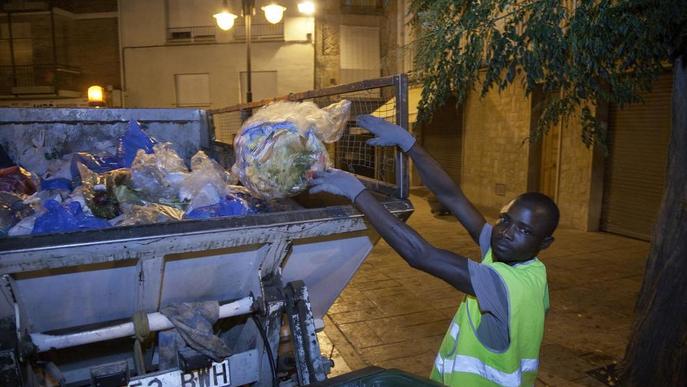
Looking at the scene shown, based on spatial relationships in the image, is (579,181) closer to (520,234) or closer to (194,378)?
(520,234)

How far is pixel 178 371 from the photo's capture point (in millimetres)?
2023

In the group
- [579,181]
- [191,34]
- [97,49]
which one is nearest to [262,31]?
[191,34]

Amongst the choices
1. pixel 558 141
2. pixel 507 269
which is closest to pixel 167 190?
pixel 507 269

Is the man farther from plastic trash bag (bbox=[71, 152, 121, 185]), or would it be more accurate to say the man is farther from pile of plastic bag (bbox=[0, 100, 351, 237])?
plastic trash bag (bbox=[71, 152, 121, 185])

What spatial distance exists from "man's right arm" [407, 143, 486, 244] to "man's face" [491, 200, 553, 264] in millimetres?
575

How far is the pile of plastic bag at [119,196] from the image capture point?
6.98ft

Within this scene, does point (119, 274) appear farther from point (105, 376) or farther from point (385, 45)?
point (385, 45)

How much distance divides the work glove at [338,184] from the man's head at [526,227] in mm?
627

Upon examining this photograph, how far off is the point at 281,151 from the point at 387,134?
563 millimetres

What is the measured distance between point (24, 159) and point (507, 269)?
3526 millimetres

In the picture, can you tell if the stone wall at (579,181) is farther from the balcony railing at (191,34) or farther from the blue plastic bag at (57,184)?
the balcony railing at (191,34)

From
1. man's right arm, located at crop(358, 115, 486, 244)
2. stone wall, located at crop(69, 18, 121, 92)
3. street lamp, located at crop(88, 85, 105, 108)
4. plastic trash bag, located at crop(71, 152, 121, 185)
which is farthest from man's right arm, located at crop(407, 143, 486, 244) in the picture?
stone wall, located at crop(69, 18, 121, 92)

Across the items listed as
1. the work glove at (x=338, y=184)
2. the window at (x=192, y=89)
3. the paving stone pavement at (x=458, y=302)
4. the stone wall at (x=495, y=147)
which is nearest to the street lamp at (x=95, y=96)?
the window at (x=192, y=89)

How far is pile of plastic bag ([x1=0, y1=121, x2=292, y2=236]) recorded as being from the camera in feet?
6.98
